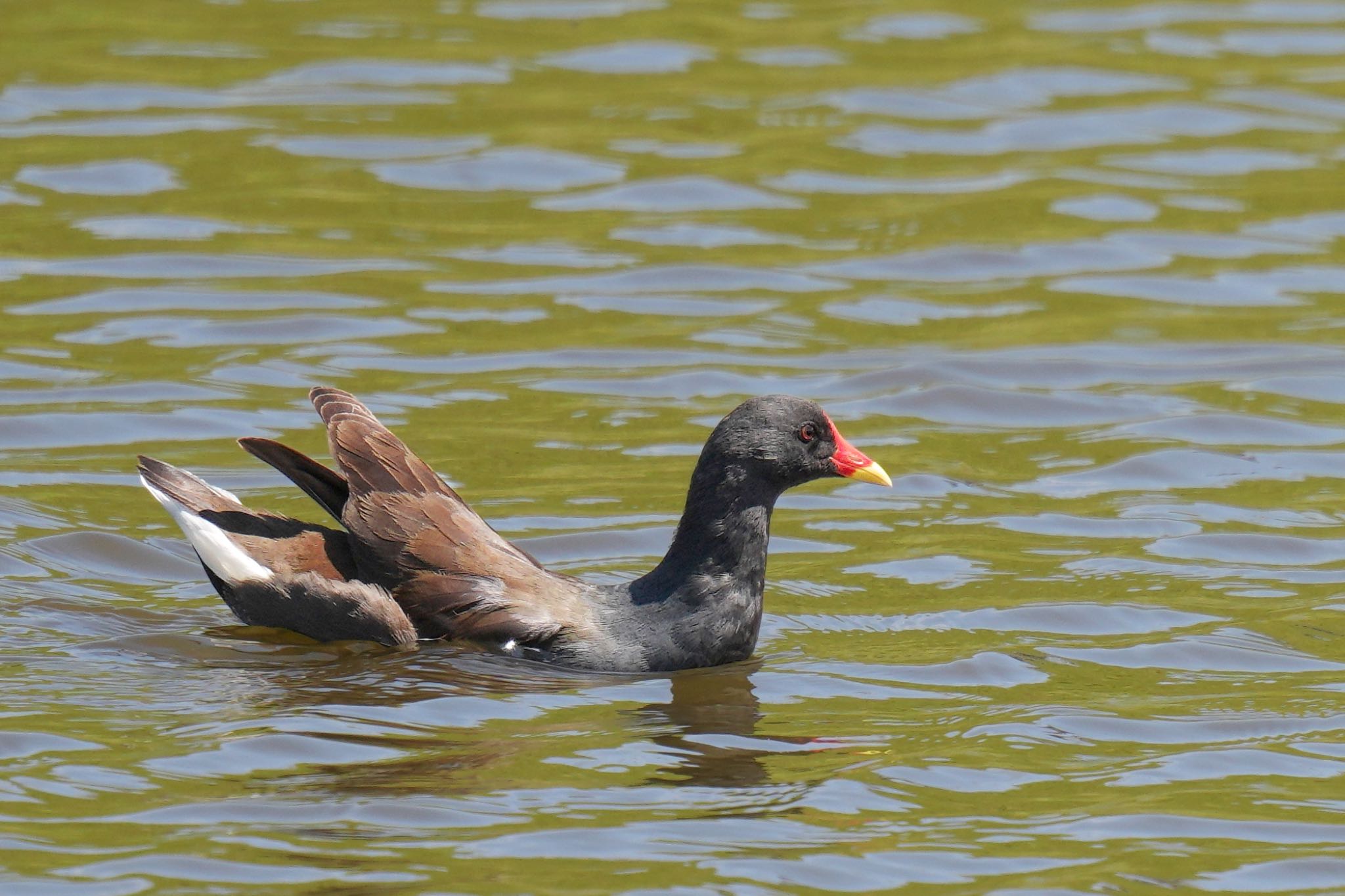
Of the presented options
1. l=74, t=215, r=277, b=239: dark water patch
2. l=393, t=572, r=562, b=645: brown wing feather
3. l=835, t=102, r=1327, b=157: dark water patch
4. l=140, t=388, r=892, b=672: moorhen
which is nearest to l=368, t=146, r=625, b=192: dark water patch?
l=74, t=215, r=277, b=239: dark water patch

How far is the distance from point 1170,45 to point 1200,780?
10612 millimetres

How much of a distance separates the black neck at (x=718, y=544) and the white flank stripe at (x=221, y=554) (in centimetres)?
135

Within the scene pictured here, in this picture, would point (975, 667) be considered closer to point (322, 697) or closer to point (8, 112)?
point (322, 697)

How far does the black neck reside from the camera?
7699 mm

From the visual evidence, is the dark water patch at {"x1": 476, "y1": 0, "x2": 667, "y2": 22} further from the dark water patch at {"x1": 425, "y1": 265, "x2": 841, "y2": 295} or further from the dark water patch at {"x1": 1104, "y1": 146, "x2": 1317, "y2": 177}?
the dark water patch at {"x1": 425, "y1": 265, "x2": 841, "y2": 295}

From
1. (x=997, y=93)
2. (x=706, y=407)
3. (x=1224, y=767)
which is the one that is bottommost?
(x=1224, y=767)

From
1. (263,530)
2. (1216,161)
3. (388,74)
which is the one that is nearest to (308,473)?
(263,530)

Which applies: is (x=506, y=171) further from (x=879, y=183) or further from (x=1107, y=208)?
(x=1107, y=208)

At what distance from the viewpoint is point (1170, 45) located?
53.0 ft

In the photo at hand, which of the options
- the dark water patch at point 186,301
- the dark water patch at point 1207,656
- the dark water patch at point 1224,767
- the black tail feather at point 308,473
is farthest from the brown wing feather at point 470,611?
the dark water patch at point 186,301

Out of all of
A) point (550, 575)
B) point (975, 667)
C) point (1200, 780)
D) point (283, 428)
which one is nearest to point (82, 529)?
point (283, 428)

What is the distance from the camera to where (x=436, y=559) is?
763cm

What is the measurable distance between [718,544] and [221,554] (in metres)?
1.76

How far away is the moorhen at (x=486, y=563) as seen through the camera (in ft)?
24.8
